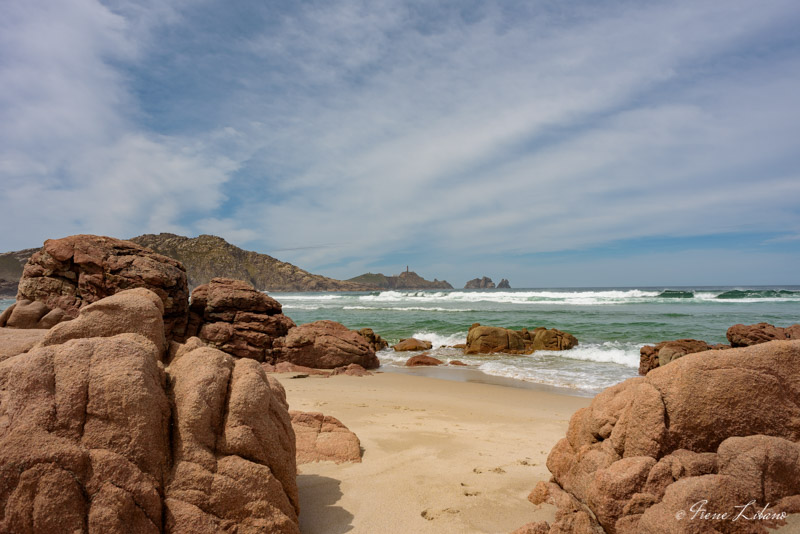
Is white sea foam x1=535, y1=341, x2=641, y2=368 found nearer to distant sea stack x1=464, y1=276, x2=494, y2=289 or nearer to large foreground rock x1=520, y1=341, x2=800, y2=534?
large foreground rock x1=520, y1=341, x2=800, y2=534

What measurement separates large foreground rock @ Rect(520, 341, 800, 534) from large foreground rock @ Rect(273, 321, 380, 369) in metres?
10.3

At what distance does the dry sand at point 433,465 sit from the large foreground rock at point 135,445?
0.89 metres

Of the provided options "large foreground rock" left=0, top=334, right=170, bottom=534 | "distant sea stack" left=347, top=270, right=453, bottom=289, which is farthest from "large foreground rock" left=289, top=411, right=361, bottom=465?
"distant sea stack" left=347, top=270, right=453, bottom=289

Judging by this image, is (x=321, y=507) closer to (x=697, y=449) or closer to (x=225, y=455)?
(x=225, y=455)

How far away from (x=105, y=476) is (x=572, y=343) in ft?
58.0

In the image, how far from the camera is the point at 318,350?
13.4m

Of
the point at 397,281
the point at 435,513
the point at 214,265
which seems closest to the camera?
the point at 435,513

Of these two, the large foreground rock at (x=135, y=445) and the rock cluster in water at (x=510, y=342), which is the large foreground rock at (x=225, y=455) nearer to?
the large foreground rock at (x=135, y=445)

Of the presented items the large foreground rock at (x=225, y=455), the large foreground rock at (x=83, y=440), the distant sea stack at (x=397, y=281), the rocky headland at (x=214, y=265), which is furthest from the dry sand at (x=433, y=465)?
the distant sea stack at (x=397, y=281)

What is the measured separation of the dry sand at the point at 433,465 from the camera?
3.79 m

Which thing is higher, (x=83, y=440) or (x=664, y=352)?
(x=83, y=440)

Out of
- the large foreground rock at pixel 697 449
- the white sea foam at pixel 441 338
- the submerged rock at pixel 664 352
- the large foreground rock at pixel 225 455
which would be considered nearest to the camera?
the large foreground rock at pixel 225 455

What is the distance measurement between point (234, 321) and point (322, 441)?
9125 millimetres

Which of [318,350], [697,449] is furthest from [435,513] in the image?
[318,350]
